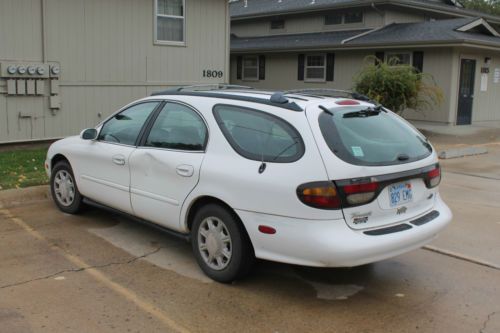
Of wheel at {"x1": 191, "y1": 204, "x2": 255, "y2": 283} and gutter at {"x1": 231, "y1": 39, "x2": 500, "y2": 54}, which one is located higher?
gutter at {"x1": 231, "y1": 39, "x2": 500, "y2": 54}

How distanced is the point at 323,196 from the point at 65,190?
3772mm

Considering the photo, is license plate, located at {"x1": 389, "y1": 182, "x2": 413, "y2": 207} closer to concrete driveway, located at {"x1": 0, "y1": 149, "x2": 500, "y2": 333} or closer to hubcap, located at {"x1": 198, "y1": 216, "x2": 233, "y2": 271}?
concrete driveway, located at {"x1": 0, "y1": 149, "x2": 500, "y2": 333}

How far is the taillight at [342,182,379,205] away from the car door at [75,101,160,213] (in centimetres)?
238

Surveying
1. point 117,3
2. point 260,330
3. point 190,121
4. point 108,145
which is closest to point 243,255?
point 260,330

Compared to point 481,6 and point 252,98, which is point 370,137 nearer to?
point 252,98

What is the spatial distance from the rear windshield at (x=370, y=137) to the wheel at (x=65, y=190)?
3.40 m

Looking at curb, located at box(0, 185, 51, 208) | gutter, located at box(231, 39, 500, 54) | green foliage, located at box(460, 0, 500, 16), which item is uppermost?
Answer: green foliage, located at box(460, 0, 500, 16)

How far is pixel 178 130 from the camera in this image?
5.13m

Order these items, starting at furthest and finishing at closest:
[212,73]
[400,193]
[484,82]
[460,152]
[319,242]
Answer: [484,82], [212,73], [460,152], [400,193], [319,242]

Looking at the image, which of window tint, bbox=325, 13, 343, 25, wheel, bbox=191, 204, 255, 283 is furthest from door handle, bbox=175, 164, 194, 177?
window tint, bbox=325, 13, 343, 25

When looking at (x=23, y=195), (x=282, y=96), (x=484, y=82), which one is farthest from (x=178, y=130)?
(x=484, y=82)

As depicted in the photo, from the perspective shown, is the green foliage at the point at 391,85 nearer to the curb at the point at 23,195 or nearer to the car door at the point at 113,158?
the curb at the point at 23,195

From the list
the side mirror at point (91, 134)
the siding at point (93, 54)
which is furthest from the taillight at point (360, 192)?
the siding at point (93, 54)

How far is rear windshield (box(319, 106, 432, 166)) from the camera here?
4156 millimetres
